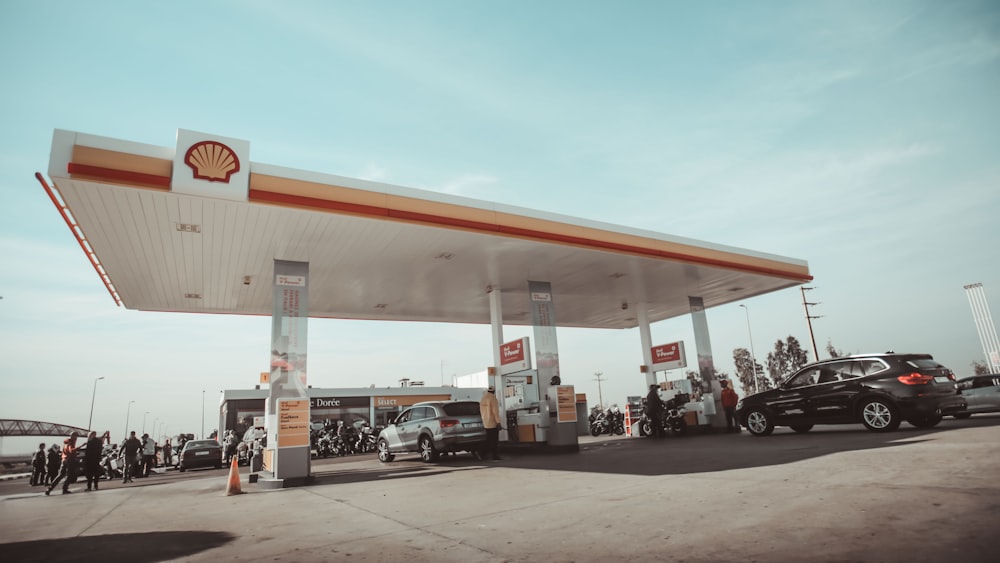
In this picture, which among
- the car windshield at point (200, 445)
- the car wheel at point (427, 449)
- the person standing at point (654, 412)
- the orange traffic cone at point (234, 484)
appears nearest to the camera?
the orange traffic cone at point (234, 484)

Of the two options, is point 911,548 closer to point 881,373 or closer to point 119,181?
point 881,373

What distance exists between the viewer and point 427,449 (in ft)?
40.4

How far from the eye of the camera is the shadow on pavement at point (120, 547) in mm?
4312

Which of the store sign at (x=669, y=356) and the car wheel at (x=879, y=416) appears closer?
the car wheel at (x=879, y=416)

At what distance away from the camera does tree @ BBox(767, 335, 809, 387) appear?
56.9 m

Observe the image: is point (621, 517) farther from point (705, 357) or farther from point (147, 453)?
point (147, 453)

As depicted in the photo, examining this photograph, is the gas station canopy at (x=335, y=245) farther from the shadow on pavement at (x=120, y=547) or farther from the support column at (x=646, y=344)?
the shadow on pavement at (x=120, y=547)

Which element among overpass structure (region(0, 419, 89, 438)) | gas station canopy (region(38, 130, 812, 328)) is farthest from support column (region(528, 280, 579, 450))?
overpass structure (region(0, 419, 89, 438))

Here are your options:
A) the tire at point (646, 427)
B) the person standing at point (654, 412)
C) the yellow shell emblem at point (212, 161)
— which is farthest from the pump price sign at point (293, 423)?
the tire at point (646, 427)

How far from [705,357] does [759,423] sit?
246 inches

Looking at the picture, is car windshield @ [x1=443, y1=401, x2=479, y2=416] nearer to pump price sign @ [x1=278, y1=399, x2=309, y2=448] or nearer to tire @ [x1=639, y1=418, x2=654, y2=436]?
pump price sign @ [x1=278, y1=399, x2=309, y2=448]

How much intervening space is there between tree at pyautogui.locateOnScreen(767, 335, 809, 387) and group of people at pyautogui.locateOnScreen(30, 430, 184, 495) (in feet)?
189

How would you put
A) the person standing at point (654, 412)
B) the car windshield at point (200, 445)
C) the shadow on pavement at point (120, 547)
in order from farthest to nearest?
1. the car windshield at point (200, 445)
2. the person standing at point (654, 412)
3. the shadow on pavement at point (120, 547)

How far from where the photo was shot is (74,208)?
8.58 m
